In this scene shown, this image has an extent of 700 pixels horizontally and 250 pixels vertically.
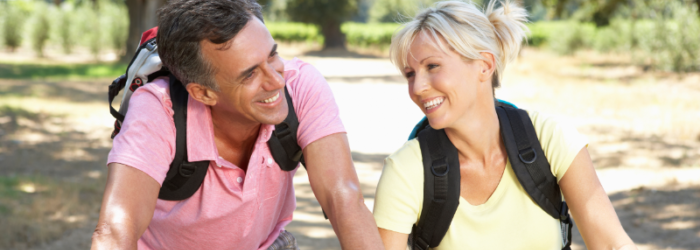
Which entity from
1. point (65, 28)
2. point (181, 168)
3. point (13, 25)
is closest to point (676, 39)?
point (181, 168)

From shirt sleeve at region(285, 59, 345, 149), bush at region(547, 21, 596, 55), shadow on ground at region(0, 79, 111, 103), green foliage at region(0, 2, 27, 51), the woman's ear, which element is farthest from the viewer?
bush at region(547, 21, 596, 55)

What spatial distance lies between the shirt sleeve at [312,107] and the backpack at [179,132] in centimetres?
3

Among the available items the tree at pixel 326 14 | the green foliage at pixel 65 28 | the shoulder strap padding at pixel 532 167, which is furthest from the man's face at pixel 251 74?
the tree at pixel 326 14

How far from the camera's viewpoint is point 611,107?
1209 cm

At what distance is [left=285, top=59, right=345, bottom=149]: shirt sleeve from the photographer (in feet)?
7.00

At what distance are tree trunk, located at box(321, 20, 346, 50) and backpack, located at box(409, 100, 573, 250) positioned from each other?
130 feet

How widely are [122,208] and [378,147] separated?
22.8ft

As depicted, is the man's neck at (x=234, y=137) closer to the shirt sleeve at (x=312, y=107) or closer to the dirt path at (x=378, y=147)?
the shirt sleeve at (x=312, y=107)

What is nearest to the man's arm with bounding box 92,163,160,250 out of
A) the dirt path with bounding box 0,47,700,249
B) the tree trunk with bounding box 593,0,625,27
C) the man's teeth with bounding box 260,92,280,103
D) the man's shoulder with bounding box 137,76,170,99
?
the man's shoulder with bounding box 137,76,170,99

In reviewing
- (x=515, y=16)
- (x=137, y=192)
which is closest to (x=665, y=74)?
(x=515, y=16)

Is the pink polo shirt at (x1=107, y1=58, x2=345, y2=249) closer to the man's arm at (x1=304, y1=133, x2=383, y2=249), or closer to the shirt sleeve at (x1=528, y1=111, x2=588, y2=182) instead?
the man's arm at (x1=304, y1=133, x2=383, y2=249)

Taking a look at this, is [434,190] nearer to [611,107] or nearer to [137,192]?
[137,192]

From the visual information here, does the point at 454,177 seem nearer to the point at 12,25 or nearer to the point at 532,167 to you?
the point at 532,167

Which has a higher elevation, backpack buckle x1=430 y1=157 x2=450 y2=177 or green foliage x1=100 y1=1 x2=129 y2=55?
backpack buckle x1=430 y1=157 x2=450 y2=177
